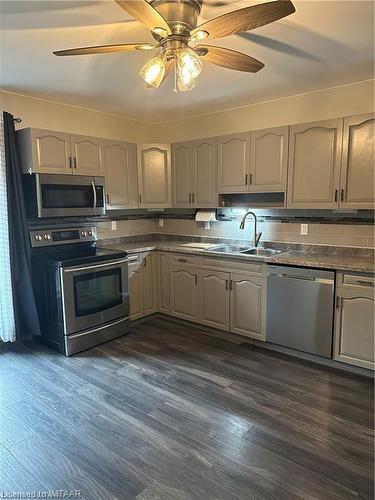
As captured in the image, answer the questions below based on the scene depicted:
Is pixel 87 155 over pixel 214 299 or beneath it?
over

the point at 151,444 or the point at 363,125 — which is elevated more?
the point at 363,125

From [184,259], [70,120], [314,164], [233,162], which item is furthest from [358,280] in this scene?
[70,120]

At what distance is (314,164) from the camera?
295cm

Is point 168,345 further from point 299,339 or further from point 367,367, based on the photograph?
point 367,367

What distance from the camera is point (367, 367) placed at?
8.62 ft

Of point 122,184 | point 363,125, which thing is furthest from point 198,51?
point 122,184

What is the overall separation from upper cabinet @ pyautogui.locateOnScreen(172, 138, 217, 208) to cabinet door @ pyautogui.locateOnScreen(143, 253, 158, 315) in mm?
746

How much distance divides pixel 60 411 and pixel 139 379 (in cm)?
62

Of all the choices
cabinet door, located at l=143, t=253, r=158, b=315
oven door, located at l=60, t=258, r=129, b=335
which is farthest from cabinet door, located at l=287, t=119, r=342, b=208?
oven door, located at l=60, t=258, r=129, b=335

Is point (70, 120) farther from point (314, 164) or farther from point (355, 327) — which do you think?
point (355, 327)

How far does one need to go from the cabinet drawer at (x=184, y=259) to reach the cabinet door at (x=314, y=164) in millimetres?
1127

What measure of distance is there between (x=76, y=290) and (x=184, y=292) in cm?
121

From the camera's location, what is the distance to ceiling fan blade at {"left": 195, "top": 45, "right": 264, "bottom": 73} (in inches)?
70.7

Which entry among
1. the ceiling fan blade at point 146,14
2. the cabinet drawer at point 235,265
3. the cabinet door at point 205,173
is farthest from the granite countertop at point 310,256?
the ceiling fan blade at point 146,14
